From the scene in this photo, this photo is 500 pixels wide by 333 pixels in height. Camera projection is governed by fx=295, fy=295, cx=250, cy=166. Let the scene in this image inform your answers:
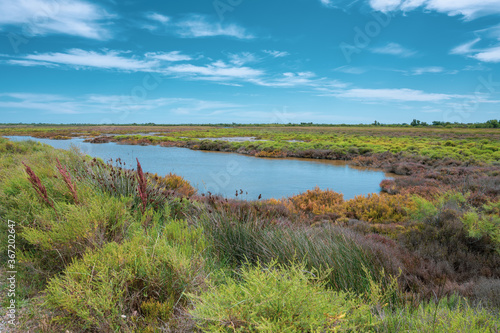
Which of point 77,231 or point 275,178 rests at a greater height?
point 77,231

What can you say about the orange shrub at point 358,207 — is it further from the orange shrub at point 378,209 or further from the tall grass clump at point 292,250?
the tall grass clump at point 292,250

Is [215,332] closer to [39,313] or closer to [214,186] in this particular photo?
[39,313]

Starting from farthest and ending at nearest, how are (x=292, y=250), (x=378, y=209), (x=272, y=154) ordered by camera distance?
(x=272, y=154) → (x=378, y=209) → (x=292, y=250)

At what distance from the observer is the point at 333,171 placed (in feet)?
59.9

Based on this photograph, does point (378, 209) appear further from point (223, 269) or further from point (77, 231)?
point (77, 231)

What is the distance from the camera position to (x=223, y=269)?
3.30 m

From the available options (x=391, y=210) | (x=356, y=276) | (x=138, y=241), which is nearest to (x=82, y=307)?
(x=138, y=241)

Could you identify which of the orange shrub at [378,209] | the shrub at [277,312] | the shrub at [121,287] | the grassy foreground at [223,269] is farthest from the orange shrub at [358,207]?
the shrub at [277,312]

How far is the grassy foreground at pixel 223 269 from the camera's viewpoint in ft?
6.34

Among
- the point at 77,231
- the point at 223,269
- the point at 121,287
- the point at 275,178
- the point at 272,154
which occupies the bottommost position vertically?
the point at 275,178

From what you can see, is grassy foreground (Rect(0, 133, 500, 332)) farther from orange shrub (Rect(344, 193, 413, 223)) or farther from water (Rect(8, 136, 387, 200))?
water (Rect(8, 136, 387, 200))

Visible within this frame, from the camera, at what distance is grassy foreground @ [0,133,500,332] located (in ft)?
6.34

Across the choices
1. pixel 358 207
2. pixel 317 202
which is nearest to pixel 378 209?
pixel 358 207

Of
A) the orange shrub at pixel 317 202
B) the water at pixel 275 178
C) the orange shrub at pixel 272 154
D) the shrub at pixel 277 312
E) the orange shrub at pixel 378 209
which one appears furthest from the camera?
the orange shrub at pixel 272 154
